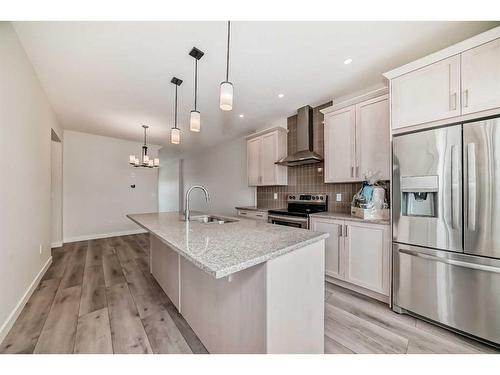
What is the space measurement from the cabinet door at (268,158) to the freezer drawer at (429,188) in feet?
6.35

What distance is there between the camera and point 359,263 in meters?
2.17

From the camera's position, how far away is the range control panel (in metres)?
3.06

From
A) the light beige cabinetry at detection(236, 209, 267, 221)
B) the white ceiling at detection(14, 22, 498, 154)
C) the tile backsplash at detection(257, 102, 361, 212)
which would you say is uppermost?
the white ceiling at detection(14, 22, 498, 154)

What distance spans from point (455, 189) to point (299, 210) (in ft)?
6.11

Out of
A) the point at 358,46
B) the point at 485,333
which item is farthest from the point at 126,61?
the point at 485,333

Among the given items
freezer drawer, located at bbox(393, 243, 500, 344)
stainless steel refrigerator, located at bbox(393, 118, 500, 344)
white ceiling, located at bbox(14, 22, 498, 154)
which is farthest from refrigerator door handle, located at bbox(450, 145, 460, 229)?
white ceiling, located at bbox(14, 22, 498, 154)

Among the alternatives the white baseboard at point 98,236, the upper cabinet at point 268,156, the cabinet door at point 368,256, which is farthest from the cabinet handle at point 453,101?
the white baseboard at point 98,236

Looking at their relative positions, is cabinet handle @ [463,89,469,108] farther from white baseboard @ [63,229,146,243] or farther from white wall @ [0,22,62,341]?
white baseboard @ [63,229,146,243]

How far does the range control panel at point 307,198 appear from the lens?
306 cm

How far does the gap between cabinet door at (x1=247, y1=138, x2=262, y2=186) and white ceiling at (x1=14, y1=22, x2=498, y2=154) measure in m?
0.78

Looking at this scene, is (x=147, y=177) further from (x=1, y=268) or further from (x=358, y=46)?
(x=358, y=46)

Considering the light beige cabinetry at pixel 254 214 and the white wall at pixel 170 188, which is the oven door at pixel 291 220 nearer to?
the light beige cabinetry at pixel 254 214

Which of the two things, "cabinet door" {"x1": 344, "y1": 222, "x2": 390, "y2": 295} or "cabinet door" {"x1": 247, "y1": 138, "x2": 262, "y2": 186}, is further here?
"cabinet door" {"x1": 247, "y1": 138, "x2": 262, "y2": 186}

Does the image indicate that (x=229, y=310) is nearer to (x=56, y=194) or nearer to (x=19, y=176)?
(x=19, y=176)
